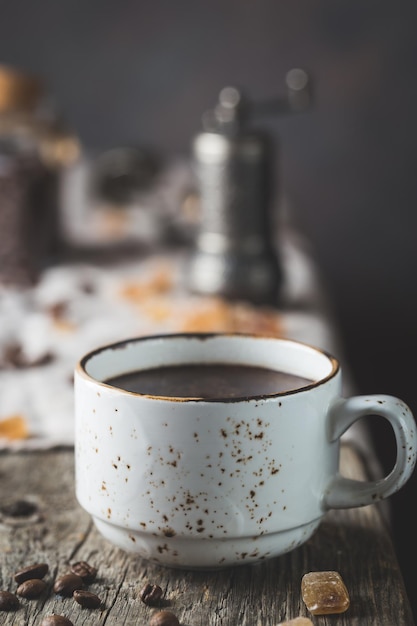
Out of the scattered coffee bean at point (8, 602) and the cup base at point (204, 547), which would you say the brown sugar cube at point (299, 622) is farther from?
the scattered coffee bean at point (8, 602)

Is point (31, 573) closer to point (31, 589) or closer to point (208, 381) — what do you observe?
point (31, 589)

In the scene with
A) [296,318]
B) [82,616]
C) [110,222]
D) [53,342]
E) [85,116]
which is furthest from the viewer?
[85,116]

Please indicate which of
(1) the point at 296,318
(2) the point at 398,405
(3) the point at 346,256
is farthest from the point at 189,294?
(3) the point at 346,256

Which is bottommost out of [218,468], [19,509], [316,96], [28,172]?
[19,509]

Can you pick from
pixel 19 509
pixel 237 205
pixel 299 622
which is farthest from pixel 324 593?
pixel 237 205

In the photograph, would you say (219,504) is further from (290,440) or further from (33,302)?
(33,302)

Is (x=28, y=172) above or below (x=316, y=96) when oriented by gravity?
below
